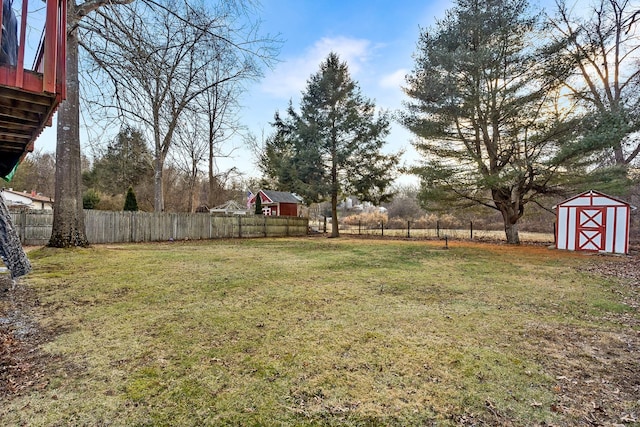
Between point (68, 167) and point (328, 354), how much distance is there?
8075mm

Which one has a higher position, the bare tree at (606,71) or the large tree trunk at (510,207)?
the bare tree at (606,71)

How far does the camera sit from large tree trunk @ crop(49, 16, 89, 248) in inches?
280

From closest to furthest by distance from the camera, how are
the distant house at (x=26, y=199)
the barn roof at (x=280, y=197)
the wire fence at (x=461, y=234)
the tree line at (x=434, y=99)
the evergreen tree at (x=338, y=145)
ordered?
1. the tree line at (x=434, y=99)
2. the wire fence at (x=461, y=234)
3. the evergreen tree at (x=338, y=145)
4. the distant house at (x=26, y=199)
5. the barn roof at (x=280, y=197)

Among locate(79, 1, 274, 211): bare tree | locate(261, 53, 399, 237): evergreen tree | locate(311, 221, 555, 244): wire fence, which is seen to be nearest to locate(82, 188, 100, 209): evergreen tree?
locate(261, 53, 399, 237): evergreen tree

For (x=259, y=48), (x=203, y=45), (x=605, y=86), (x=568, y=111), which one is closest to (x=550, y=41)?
(x=568, y=111)

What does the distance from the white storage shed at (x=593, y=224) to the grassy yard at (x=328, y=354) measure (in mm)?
5844

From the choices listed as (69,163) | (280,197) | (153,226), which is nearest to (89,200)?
(153,226)

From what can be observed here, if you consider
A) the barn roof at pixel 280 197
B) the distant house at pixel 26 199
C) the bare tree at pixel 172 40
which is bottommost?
the distant house at pixel 26 199

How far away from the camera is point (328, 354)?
2414 mm

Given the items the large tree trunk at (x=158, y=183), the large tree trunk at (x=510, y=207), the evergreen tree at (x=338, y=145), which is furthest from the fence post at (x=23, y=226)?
the large tree trunk at (x=510, y=207)

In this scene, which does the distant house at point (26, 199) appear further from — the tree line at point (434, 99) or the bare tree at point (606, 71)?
the bare tree at point (606, 71)

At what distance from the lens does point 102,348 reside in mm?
2455

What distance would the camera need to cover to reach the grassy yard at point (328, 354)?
5.63 feet

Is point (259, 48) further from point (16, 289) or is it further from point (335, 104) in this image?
point (335, 104)
